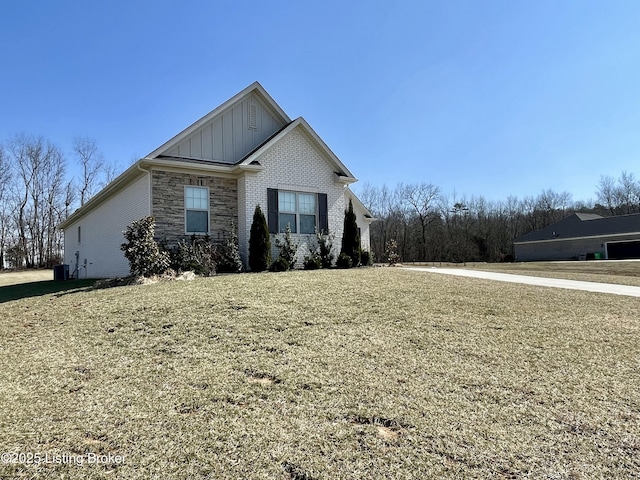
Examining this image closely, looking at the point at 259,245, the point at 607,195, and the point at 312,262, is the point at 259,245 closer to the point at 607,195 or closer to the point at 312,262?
the point at 312,262

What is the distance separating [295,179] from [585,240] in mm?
33942

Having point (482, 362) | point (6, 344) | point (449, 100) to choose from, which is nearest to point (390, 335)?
point (482, 362)

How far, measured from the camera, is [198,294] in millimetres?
7590

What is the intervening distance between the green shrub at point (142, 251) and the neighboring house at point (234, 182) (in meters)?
1.58

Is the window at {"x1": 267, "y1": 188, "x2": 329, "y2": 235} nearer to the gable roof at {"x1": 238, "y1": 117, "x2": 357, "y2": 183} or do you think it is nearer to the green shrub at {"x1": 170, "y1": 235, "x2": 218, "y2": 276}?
the gable roof at {"x1": 238, "y1": 117, "x2": 357, "y2": 183}

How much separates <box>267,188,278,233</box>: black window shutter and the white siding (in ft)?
0.47

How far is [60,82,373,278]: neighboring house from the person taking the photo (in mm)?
12016

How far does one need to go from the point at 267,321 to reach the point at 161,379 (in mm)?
2090

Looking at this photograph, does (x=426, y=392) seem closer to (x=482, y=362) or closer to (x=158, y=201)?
(x=482, y=362)

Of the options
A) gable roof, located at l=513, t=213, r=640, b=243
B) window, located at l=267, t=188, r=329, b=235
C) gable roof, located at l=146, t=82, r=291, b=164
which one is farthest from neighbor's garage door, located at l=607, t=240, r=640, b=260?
gable roof, located at l=146, t=82, r=291, b=164

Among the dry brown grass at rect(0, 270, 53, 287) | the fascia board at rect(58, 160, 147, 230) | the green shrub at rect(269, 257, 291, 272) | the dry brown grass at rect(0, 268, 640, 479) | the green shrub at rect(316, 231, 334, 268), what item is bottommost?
the dry brown grass at rect(0, 268, 640, 479)

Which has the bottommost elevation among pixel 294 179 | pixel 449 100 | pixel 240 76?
pixel 294 179

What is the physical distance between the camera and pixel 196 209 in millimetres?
12359

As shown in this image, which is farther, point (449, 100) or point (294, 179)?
point (449, 100)
